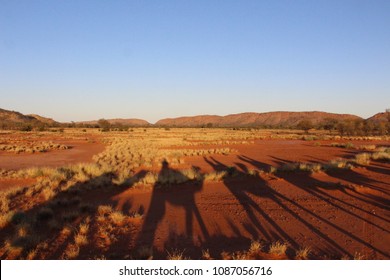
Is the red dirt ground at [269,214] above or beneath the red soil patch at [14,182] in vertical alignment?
above

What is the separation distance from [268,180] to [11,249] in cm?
1131

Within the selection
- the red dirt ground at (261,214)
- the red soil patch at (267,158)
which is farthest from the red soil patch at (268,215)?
the red soil patch at (267,158)

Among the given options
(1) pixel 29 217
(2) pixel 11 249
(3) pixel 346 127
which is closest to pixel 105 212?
(1) pixel 29 217

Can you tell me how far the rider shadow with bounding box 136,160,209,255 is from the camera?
28.1 feet

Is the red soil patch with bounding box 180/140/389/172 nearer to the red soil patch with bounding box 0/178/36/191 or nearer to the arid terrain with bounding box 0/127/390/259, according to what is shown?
the arid terrain with bounding box 0/127/390/259

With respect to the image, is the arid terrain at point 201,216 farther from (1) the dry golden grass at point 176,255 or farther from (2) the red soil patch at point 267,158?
(2) the red soil patch at point 267,158

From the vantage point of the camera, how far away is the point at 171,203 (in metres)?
12.1

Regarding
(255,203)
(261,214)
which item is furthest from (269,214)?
(255,203)

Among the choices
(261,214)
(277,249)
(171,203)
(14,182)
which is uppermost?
(277,249)

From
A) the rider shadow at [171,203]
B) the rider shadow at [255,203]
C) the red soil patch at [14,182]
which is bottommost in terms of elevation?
the red soil patch at [14,182]

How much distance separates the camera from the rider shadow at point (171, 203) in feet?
28.1

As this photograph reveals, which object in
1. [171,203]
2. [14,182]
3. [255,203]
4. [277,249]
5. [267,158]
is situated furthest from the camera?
[267,158]

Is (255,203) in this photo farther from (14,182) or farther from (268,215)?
(14,182)

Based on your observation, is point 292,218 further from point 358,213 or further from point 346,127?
point 346,127
